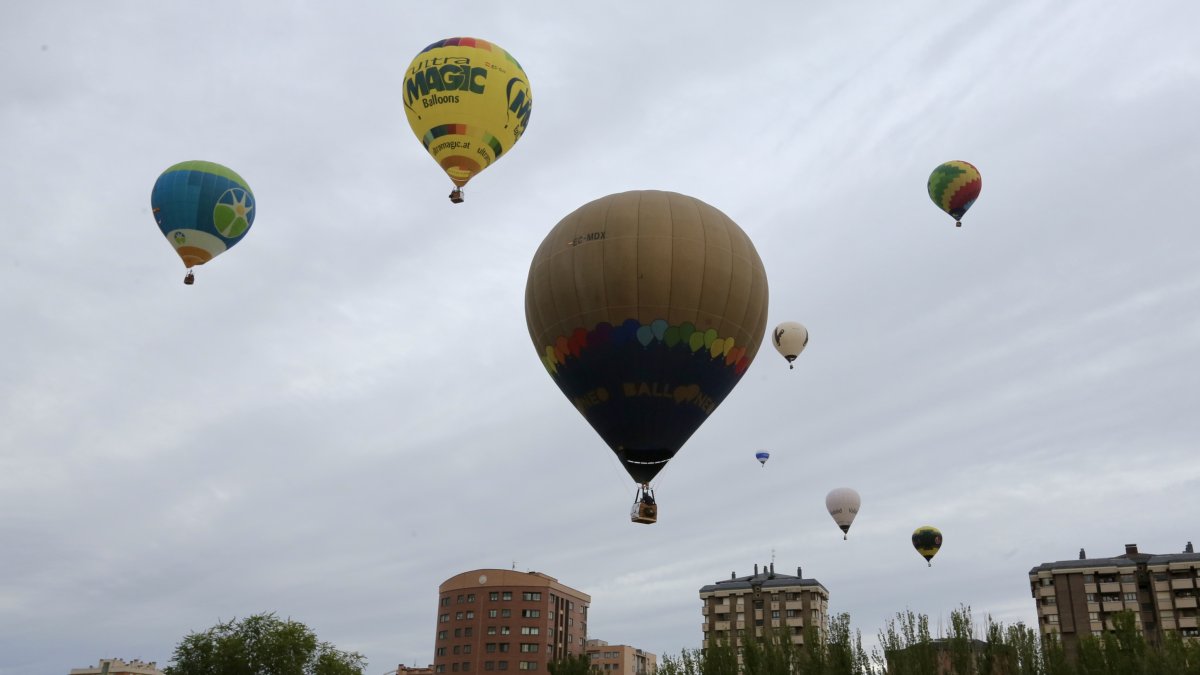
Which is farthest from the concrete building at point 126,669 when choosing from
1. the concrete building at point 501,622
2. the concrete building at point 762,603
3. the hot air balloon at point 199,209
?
the hot air balloon at point 199,209

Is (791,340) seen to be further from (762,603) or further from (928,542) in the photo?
(762,603)

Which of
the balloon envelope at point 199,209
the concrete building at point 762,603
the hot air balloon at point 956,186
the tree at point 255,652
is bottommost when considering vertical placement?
the tree at point 255,652

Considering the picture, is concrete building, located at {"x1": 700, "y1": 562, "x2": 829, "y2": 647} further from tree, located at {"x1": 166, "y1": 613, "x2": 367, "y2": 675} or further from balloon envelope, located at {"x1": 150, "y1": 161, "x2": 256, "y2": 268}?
balloon envelope, located at {"x1": 150, "y1": 161, "x2": 256, "y2": 268}

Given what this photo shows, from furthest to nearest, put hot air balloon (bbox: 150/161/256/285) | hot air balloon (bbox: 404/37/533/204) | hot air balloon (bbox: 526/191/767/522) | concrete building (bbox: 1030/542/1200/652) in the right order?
concrete building (bbox: 1030/542/1200/652)
hot air balloon (bbox: 150/161/256/285)
hot air balloon (bbox: 404/37/533/204)
hot air balloon (bbox: 526/191/767/522)

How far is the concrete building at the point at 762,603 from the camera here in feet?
381

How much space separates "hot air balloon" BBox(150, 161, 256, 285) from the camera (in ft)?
137

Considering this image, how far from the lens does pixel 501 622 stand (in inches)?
4879

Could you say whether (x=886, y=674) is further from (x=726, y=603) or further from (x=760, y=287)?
(x=726, y=603)

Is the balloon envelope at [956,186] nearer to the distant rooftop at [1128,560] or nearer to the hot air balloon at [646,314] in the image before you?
the hot air balloon at [646,314]

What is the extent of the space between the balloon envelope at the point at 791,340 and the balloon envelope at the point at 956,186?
10.8 metres

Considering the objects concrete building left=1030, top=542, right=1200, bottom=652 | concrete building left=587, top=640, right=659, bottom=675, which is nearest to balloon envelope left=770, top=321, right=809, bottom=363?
concrete building left=1030, top=542, right=1200, bottom=652

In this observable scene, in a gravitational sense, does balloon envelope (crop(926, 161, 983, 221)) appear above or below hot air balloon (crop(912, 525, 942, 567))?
above

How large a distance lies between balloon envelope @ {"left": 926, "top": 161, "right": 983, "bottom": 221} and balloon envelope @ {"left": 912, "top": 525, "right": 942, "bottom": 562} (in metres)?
35.4

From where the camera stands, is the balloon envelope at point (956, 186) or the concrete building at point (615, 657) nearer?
the balloon envelope at point (956, 186)
